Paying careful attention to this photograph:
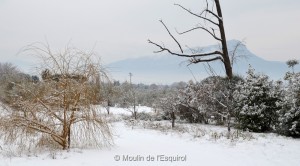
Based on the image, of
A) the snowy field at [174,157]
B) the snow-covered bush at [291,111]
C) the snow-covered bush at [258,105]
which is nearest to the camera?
the snowy field at [174,157]

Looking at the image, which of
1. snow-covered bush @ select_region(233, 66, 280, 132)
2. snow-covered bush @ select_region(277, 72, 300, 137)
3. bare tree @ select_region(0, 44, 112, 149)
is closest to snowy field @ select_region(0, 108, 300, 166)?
bare tree @ select_region(0, 44, 112, 149)

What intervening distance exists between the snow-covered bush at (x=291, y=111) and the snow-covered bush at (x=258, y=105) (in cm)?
250

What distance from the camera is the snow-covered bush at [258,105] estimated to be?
18.3 metres

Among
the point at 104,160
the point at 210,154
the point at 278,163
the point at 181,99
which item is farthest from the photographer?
the point at 181,99

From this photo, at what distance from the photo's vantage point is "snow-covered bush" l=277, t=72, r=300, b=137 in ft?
47.3

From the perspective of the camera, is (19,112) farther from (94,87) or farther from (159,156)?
(159,156)

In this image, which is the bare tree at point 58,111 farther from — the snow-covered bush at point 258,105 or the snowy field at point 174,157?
the snow-covered bush at point 258,105

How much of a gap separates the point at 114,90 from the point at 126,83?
120ft

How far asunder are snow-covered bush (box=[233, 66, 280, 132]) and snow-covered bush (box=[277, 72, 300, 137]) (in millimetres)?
2504

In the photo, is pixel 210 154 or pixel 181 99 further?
pixel 181 99

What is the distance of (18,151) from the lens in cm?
964

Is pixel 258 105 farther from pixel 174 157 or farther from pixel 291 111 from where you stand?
pixel 174 157

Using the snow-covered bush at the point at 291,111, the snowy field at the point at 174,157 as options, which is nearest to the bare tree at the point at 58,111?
the snowy field at the point at 174,157

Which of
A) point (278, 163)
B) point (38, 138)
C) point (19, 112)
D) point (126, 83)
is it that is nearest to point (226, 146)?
point (278, 163)
